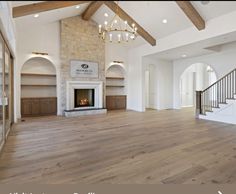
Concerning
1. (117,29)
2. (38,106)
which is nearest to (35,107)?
(38,106)

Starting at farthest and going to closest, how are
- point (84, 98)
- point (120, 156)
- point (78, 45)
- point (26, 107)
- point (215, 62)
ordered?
point (84, 98) → point (215, 62) → point (78, 45) → point (26, 107) → point (120, 156)

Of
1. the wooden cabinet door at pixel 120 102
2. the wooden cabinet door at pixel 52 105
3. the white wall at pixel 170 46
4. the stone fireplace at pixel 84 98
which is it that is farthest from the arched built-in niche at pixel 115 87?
the wooden cabinet door at pixel 52 105

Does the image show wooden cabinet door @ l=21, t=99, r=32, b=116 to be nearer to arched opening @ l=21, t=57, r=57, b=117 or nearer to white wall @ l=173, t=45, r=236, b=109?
arched opening @ l=21, t=57, r=57, b=117

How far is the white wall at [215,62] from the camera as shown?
7.77 meters

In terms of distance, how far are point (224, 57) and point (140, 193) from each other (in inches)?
330

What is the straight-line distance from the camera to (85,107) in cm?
836

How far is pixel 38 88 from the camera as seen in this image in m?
7.63

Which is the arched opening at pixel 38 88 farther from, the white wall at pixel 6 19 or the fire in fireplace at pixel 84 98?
the white wall at pixel 6 19

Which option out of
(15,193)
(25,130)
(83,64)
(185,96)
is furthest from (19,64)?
(185,96)

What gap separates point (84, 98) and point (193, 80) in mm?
7505

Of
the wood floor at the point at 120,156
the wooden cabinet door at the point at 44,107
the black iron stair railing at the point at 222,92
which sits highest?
the black iron stair railing at the point at 222,92

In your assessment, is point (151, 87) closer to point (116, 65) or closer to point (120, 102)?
point (120, 102)

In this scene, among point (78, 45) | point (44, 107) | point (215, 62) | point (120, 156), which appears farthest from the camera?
point (215, 62)

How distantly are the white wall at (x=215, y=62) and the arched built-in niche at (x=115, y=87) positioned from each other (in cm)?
313
